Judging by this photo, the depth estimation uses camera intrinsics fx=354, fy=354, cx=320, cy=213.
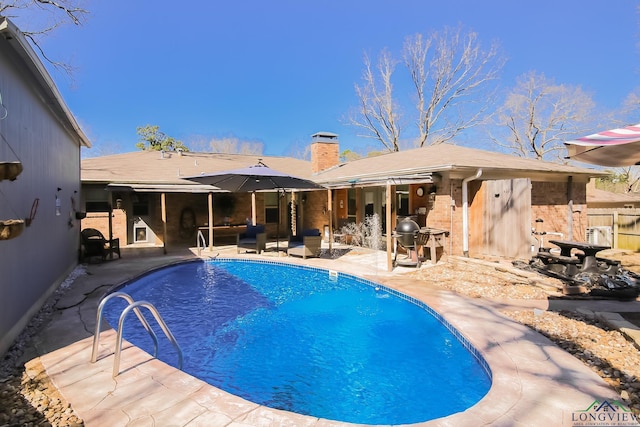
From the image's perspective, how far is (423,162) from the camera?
11.8m

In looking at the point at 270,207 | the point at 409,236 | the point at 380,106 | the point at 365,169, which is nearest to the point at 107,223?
the point at 270,207

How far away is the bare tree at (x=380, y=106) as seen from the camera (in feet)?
94.2

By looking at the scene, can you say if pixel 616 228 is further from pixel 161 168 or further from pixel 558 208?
pixel 161 168

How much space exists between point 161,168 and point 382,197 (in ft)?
32.8

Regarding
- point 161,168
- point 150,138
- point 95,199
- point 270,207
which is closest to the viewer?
point 95,199

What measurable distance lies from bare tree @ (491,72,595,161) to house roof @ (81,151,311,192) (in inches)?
834

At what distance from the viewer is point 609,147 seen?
12.1ft

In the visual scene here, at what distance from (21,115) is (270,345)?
5476 mm

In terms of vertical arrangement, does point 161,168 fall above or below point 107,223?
above

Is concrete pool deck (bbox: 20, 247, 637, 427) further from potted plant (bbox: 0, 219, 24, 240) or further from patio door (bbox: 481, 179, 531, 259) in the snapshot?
patio door (bbox: 481, 179, 531, 259)

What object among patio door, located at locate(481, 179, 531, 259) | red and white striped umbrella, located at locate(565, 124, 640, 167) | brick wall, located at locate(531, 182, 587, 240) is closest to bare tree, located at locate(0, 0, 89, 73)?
red and white striped umbrella, located at locate(565, 124, 640, 167)

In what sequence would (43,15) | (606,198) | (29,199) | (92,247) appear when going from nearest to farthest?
(29,199), (43,15), (92,247), (606,198)

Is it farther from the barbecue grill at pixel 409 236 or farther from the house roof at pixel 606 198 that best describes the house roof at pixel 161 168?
the house roof at pixel 606 198

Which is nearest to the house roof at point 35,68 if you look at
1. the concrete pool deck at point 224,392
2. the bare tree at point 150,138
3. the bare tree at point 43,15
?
the concrete pool deck at point 224,392
